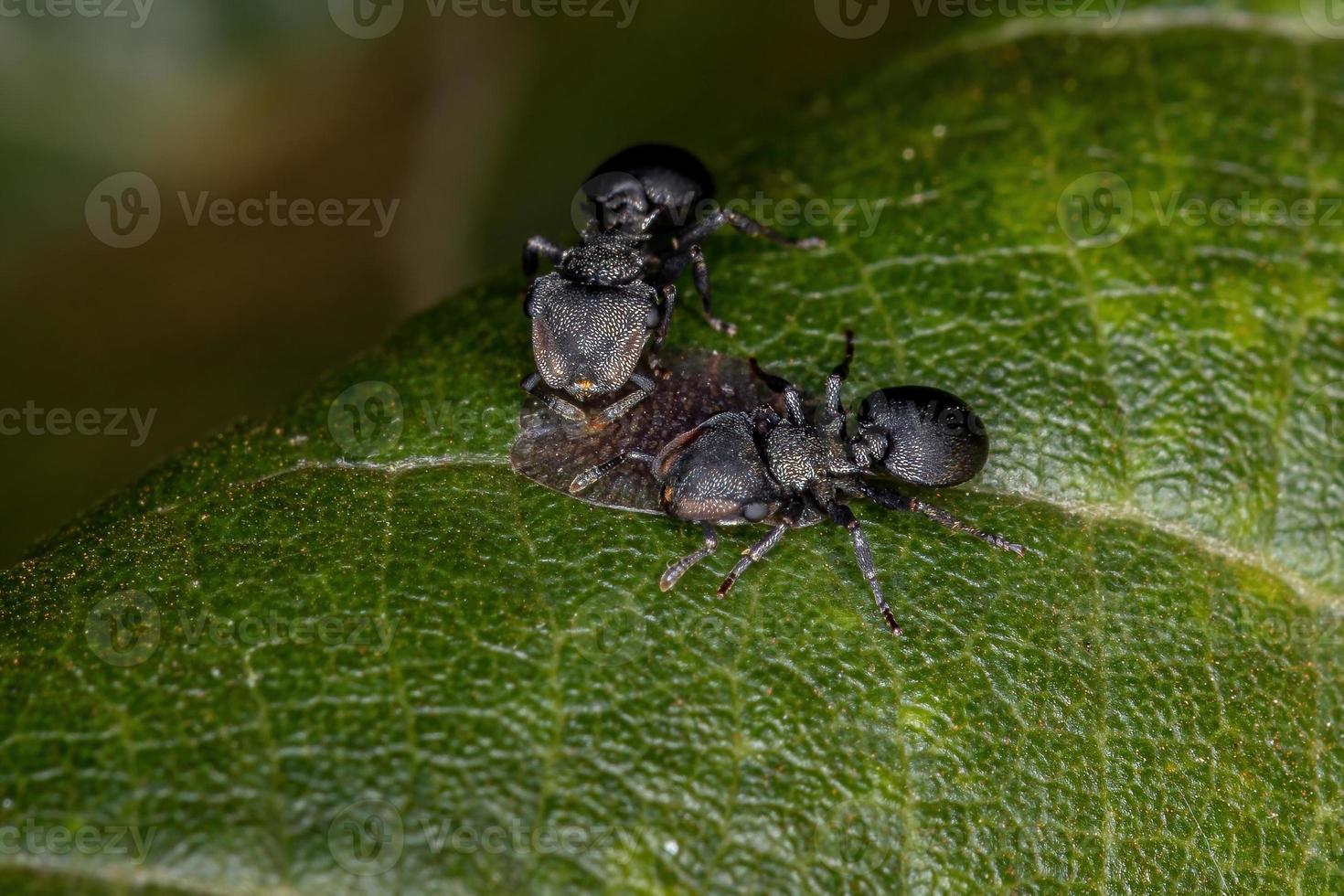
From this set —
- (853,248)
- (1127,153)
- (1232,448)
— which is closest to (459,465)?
(853,248)

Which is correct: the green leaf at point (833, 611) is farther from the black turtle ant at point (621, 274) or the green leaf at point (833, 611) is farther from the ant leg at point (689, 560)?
the black turtle ant at point (621, 274)

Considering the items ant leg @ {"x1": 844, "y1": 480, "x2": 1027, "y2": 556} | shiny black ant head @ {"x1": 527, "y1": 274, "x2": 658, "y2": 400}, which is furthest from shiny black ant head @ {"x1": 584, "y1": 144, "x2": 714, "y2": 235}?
ant leg @ {"x1": 844, "y1": 480, "x2": 1027, "y2": 556}

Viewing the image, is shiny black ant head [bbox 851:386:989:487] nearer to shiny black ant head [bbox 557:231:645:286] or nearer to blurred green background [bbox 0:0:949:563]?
shiny black ant head [bbox 557:231:645:286]

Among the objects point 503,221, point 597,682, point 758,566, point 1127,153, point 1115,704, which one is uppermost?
point 503,221

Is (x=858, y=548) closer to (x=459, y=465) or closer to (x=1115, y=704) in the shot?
(x=1115, y=704)

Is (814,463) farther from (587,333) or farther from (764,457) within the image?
(587,333)
